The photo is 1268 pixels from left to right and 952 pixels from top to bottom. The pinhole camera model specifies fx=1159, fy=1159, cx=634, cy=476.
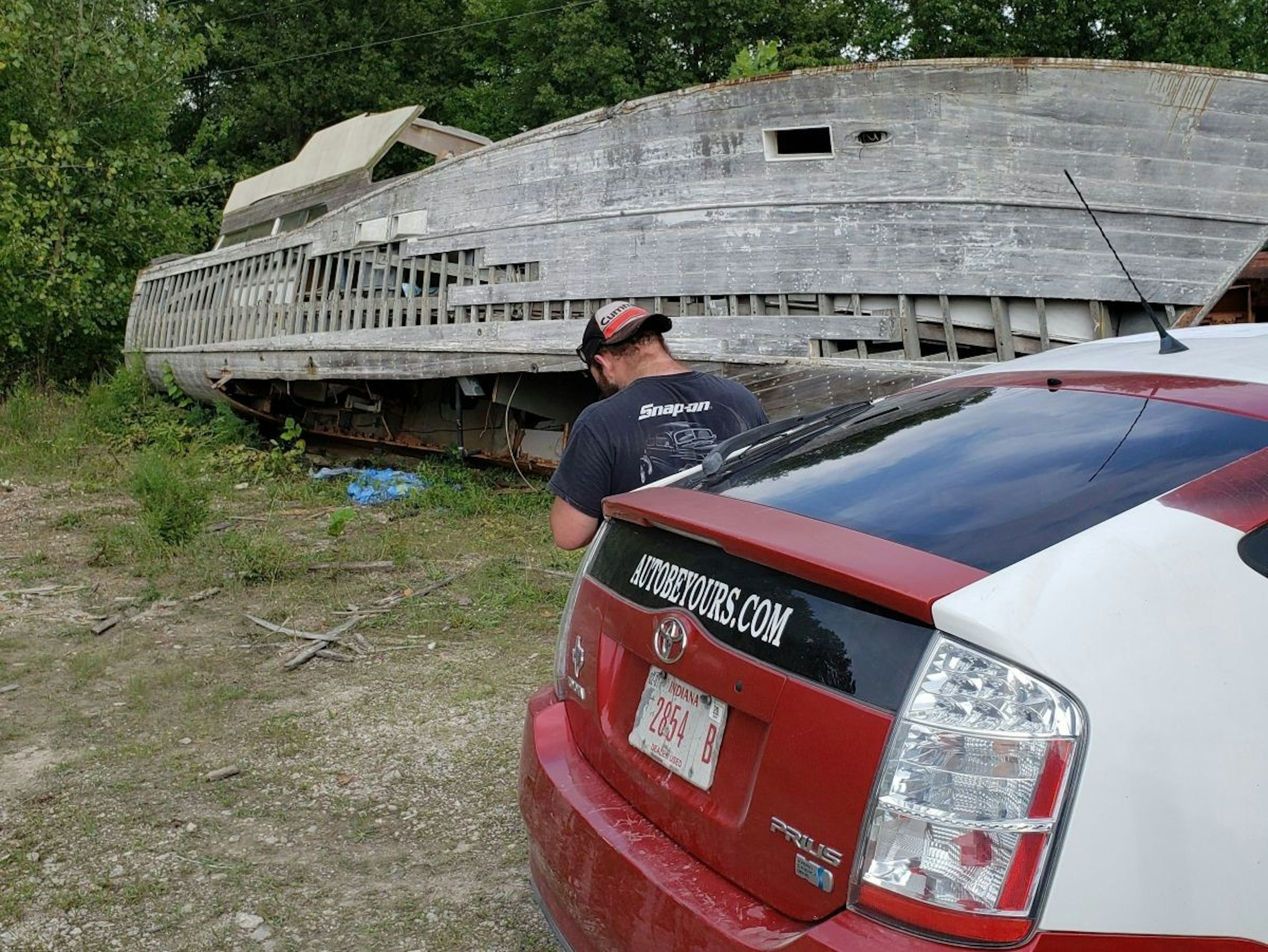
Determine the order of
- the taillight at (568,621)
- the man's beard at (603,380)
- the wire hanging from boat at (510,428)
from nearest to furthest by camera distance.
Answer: the taillight at (568,621), the man's beard at (603,380), the wire hanging from boat at (510,428)

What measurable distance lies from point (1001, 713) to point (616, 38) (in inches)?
1157

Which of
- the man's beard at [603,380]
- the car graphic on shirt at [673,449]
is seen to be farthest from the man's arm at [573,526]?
the man's beard at [603,380]

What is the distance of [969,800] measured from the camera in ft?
5.48

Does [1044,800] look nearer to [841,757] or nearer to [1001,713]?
[1001,713]

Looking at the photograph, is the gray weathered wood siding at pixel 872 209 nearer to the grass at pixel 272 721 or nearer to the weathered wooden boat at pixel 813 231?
the weathered wooden boat at pixel 813 231

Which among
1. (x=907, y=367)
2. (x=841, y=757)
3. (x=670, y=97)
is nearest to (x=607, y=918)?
(x=841, y=757)

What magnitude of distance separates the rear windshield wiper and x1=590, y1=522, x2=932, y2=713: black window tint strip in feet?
1.06

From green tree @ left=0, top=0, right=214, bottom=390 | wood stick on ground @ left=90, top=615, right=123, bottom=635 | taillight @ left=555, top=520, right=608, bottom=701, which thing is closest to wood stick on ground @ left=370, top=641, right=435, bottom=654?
wood stick on ground @ left=90, top=615, right=123, bottom=635

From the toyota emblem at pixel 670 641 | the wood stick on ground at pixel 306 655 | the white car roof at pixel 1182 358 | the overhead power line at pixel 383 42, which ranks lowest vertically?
the wood stick on ground at pixel 306 655

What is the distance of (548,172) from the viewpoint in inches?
374

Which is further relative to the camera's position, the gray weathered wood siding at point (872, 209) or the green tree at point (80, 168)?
the green tree at point (80, 168)

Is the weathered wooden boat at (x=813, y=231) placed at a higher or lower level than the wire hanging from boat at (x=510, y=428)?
higher

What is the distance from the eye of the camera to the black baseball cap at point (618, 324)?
3.93m

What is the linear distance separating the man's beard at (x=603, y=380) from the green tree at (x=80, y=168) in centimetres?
1355
